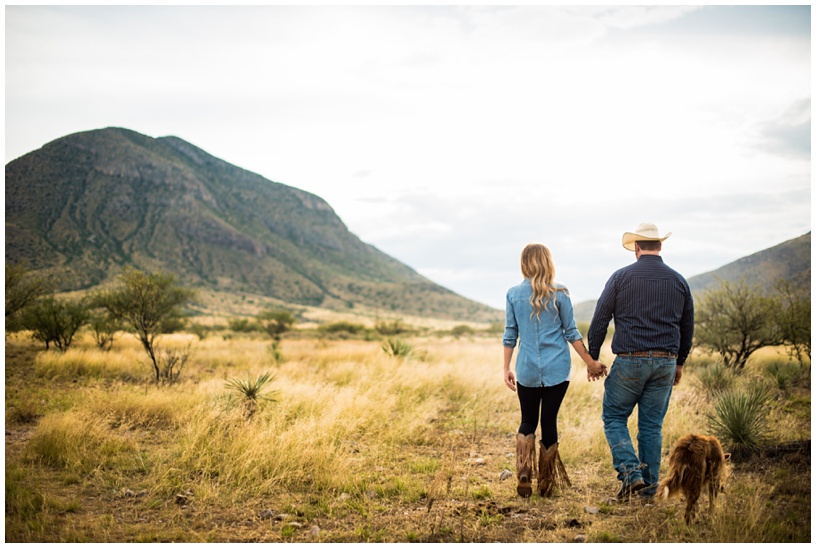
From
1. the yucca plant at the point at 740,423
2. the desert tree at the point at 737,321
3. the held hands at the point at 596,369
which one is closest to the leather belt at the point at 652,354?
the held hands at the point at 596,369

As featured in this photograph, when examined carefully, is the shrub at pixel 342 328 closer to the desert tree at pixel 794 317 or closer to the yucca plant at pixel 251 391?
the desert tree at pixel 794 317

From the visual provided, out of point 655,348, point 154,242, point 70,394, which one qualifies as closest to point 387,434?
point 655,348

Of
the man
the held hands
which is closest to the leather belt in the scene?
the man

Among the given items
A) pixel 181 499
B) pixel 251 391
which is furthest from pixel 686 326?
pixel 251 391

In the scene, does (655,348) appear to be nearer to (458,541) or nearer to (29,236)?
(458,541)

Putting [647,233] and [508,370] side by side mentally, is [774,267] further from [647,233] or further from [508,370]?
[508,370]

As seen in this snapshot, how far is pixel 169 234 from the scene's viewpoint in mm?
99125

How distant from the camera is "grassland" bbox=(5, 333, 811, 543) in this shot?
3.74m

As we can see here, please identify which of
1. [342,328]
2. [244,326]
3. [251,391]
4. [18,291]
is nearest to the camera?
[251,391]

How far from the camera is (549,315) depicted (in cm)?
427

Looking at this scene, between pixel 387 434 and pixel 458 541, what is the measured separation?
2.99 m

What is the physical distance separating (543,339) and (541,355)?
0.15 meters

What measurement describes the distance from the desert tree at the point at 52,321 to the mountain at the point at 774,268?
63.6 ft

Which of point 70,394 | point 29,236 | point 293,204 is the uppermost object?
point 293,204
